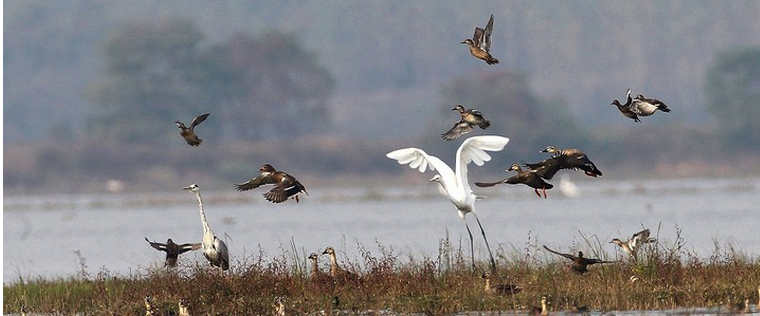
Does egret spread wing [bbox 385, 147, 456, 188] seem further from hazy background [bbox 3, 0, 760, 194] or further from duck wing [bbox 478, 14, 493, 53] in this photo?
hazy background [bbox 3, 0, 760, 194]

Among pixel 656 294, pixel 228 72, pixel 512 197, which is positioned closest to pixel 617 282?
pixel 656 294

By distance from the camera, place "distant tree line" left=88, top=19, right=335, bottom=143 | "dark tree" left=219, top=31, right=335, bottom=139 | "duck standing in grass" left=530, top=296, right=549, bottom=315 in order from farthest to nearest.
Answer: "dark tree" left=219, top=31, right=335, bottom=139 → "distant tree line" left=88, top=19, right=335, bottom=143 → "duck standing in grass" left=530, top=296, right=549, bottom=315

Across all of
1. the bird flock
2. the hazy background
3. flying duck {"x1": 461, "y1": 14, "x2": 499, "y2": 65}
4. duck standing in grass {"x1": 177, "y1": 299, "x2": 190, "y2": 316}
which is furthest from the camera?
the hazy background

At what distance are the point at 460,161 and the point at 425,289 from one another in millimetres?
2037

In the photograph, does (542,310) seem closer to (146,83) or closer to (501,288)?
Result: (501,288)

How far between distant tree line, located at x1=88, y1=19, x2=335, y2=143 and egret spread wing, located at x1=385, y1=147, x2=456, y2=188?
74.0 metres

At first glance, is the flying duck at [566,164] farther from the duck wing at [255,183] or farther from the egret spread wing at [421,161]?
the duck wing at [255,183]

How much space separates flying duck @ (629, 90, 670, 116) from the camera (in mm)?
15872

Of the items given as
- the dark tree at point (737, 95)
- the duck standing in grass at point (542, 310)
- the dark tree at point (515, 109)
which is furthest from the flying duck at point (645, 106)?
the dark tree at point (737, 95)

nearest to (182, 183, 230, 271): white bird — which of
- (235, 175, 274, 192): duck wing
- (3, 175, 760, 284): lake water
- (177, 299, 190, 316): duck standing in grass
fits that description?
(235, 175, 274, 192): duck wing

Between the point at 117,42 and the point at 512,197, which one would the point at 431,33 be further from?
the point at 512,197

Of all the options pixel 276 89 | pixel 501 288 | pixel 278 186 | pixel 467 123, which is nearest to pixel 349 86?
pixel 276 89

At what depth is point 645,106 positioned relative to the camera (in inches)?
639

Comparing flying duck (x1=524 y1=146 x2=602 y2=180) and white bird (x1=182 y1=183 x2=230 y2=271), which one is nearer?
flying duck (x1=524 y1=146 x2=602 y2=180)
